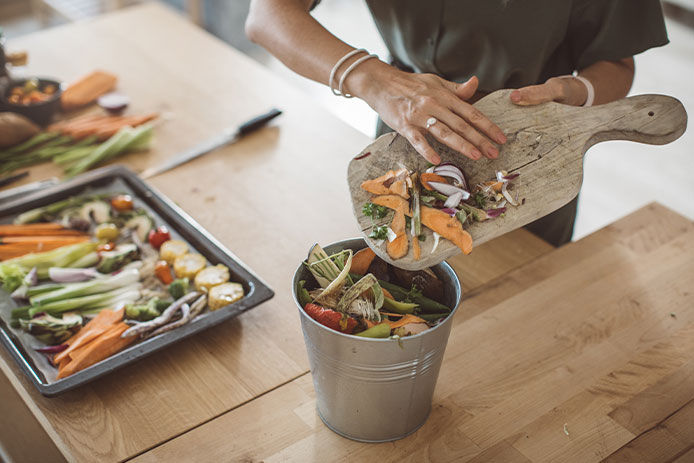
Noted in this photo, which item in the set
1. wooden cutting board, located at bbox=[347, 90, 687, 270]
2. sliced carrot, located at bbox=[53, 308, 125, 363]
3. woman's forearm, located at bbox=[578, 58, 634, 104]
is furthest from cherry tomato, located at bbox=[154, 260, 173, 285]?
woman's forearm, located at bbox=[578, 58, 634, 104]

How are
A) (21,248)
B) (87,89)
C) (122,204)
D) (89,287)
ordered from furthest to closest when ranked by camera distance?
(87,89) < (122,204) < (21,248) < (89,287)

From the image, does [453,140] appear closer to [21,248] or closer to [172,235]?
[172,235]

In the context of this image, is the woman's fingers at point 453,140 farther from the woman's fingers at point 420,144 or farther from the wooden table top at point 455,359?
the wooden table top at point 455,359

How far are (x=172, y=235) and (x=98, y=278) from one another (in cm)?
19

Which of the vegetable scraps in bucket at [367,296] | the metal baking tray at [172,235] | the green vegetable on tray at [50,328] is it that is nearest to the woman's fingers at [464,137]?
the vegetable scraps in bucket at [367,296]

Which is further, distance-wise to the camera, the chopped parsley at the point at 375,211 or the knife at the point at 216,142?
A: the knife at the point at 216,142

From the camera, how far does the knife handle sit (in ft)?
6.43

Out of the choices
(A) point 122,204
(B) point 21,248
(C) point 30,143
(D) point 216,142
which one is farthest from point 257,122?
(B) point 21,248

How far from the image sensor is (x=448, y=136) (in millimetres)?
1165

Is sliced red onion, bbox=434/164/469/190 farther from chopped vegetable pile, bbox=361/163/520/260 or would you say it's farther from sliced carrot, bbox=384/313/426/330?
sliced carrot, bbox=384/313/426/330

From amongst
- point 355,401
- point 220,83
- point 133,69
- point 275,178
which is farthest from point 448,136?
point 133,69

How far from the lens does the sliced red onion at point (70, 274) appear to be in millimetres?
1444

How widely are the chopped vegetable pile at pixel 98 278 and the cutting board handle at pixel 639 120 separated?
72cm

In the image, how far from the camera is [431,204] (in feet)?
3.78
